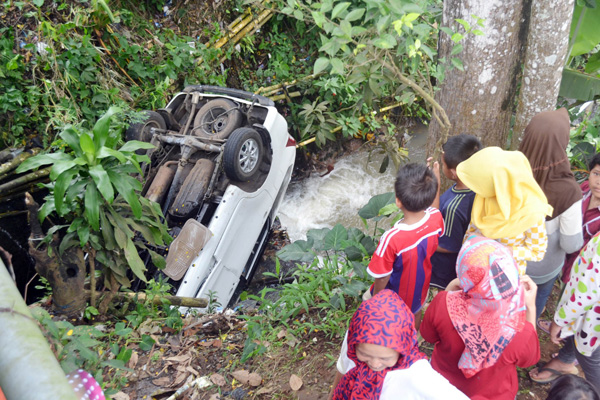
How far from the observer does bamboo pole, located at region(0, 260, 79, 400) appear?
1.53 feet

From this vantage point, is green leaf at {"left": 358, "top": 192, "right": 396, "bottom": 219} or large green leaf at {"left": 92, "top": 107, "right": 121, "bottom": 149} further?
green leaf at {"left": 358, "top": 192, "right": 396, "bottom": 219}

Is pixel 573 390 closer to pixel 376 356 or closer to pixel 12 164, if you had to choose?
pixel 376 356

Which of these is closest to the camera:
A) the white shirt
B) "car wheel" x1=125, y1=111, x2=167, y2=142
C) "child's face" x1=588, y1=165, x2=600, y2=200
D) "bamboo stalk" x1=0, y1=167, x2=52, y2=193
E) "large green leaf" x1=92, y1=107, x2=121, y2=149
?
the white shirt

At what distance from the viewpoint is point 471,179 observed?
2279mm

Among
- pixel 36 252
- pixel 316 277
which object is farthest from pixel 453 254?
pixel 36 252

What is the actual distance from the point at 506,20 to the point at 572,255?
1.66m

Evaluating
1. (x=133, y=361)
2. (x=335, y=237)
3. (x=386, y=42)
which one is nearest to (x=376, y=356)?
(x=386, y=42)

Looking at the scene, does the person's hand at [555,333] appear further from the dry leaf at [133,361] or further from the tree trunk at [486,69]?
the dry leaf at [133,361]

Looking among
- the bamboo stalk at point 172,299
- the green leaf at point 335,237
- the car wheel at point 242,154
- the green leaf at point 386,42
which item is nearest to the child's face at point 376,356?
the green leaf at point 386,42

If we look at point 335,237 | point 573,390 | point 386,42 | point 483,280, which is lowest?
point 335,237

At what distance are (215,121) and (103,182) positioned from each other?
8.58 ft

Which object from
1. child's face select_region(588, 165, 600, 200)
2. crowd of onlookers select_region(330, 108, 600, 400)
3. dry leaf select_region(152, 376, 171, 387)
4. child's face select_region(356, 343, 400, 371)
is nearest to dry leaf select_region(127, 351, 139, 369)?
dry leaf select_region(152, 376, 171, 387)

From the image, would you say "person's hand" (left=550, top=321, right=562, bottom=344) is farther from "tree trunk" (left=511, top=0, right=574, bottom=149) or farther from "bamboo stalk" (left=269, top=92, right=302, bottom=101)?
"bamboo stalk" (left=269, top=92, right=302, bottom=101)

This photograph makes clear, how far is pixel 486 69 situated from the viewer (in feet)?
10.3
